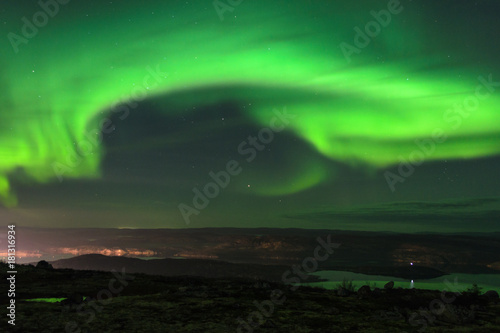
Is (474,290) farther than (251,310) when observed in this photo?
Yes

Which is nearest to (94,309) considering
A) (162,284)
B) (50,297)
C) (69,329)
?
(69,329)

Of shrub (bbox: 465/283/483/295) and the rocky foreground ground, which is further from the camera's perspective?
shrub (bbox: 465/283/483/295)

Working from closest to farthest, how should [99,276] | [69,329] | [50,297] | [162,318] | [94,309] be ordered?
[69,329] → [162,318] → [94,309] → [50,297] → [99,276]

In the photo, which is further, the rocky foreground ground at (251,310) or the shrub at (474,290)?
the shrub at (474,290)

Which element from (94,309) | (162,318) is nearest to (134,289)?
(94,309)

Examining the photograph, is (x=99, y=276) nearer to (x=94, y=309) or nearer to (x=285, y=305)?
(x=94, y=309)

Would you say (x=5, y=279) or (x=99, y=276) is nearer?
(x=5, y=279)


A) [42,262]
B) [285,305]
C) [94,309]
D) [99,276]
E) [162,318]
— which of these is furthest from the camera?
[42,262]
